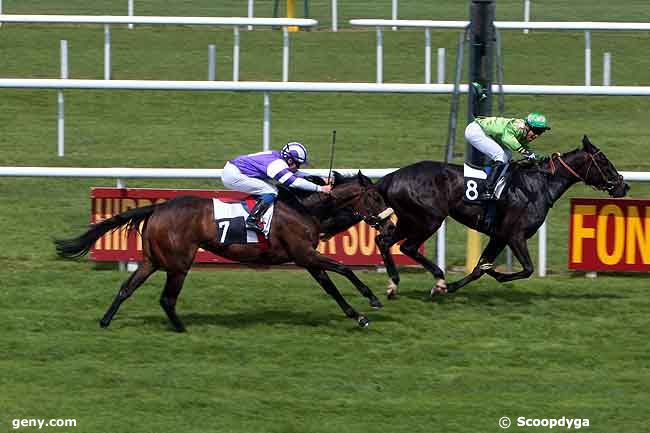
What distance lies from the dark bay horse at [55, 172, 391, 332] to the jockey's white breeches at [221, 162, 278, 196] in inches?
4.7

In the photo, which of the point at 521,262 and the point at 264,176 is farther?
the point at 521,262

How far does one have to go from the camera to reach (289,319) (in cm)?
895

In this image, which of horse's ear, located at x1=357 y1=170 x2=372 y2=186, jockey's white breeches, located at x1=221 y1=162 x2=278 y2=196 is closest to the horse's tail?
jockey's white breeches, located at x1=221 y1=162 x2=278 y2=196

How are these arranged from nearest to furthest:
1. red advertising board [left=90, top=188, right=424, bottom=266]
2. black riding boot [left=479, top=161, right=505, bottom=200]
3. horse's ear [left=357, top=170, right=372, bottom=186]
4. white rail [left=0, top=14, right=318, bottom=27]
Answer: horse's ear [left=357, top=170, right=372, bottom=186]
black riding boot [left=479, top=161, right=505, bottom=200]
red advertising board [left=90, top=188, right=424, bottom=266]
white rail [left=0, top=14, right=318, bottom=27]

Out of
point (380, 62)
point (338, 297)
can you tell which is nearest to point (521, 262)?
point (338, 297)

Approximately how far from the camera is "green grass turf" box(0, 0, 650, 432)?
6.94 m

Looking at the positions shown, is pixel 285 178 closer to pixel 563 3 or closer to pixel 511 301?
pixel 511 301

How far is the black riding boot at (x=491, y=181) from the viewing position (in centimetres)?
953

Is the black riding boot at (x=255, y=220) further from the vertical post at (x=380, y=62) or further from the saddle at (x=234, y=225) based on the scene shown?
the vertical post at (x=380, y=62)

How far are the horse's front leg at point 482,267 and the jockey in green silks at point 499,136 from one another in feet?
1.53

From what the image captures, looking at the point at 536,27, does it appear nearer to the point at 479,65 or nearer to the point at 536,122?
the point at 479,65

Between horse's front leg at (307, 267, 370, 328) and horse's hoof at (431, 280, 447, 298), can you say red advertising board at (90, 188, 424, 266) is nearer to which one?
horse's hoof at (431, 280, 447, 298)
